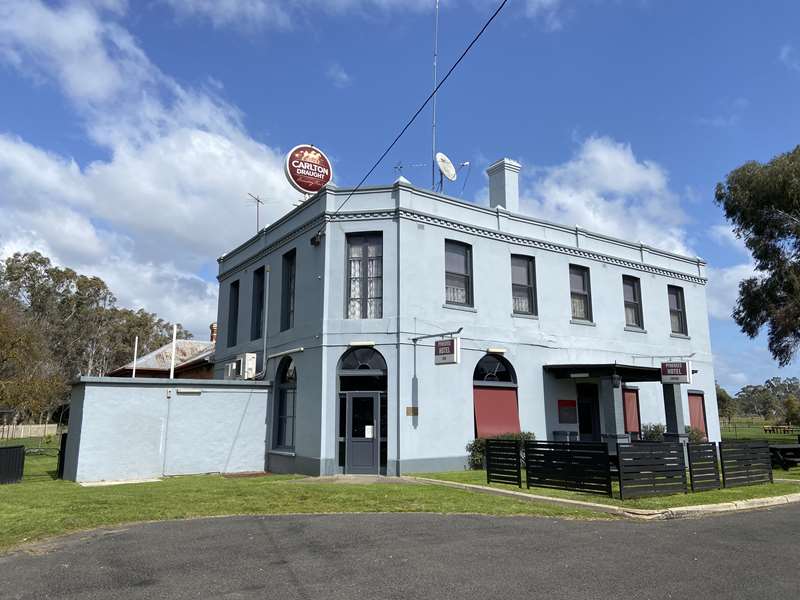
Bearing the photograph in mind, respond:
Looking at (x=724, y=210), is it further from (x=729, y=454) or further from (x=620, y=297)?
(x=729, y=454)

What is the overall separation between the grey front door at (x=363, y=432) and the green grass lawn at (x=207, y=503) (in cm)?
230

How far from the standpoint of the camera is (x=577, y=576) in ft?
21.7

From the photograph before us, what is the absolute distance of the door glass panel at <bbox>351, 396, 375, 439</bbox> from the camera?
57.2 ft

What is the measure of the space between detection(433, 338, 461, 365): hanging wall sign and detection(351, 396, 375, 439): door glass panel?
235 cm

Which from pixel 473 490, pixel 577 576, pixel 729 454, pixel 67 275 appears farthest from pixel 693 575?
pixel 67 275

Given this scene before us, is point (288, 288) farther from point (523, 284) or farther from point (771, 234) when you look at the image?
point (771, 234)

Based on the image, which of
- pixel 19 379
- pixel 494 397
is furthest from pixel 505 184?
pixel 19 379

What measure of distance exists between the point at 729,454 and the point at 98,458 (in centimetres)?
1595

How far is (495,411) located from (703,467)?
7.05 meters

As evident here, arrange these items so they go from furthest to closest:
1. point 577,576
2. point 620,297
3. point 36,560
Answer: point 620,297 < point 36,560 < point 577,576

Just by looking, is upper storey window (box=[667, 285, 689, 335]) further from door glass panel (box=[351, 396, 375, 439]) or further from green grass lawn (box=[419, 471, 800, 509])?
door glass panel (box=[351, 396, 375, 439])

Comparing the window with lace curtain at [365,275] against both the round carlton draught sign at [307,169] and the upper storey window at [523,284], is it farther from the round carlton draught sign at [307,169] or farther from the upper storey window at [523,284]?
the upper storey window at [523,284]

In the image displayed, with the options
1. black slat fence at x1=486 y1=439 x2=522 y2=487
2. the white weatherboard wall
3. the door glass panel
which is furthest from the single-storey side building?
black slat fence at x1=486 y1=439 x2=522 y2=487

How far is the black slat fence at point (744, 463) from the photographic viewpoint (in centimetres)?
1367
